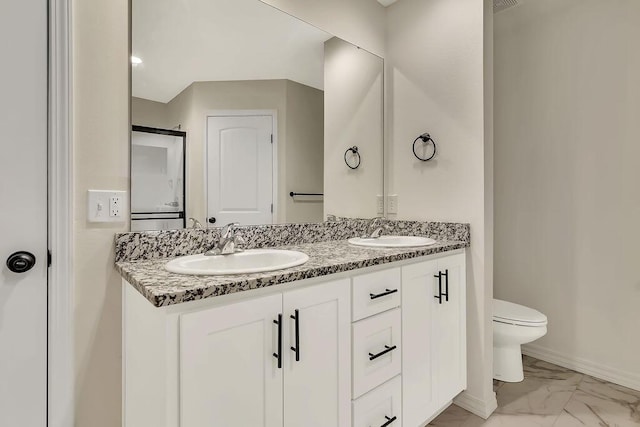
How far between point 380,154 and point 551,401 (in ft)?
5.71

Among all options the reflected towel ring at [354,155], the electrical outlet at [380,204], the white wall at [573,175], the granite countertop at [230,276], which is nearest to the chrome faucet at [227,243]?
the granite countertop at [230,276]

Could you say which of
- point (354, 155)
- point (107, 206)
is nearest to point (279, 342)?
point (107, 206)

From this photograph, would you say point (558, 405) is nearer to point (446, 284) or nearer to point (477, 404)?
point (477, 404)

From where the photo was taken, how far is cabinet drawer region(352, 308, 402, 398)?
4.17 ft

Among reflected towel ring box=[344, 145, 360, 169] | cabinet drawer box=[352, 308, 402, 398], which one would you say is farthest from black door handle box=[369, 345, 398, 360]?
reflected towel ring box=[344, 145, 360, 169]

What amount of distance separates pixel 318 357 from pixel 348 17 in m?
1.90

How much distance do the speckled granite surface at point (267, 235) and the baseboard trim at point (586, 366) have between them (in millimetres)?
1297

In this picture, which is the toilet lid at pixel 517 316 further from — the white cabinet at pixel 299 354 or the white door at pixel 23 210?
the white door at pixel 23 210

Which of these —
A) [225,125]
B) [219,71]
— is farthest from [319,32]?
[225,125]

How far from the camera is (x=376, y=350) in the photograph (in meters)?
1.34

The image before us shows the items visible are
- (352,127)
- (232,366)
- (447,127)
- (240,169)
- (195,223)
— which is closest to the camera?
(232,366)

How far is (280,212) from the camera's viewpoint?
1719mm

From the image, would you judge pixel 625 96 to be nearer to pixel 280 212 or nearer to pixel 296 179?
pixel 296 179

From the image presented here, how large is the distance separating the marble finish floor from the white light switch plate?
5.78 feet
